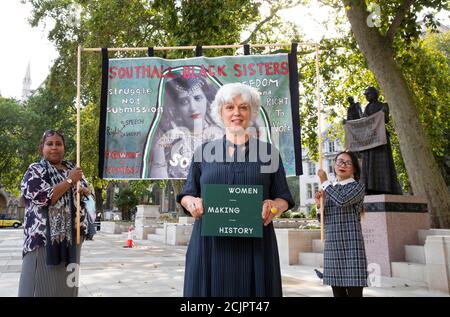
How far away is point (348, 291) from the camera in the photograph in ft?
13.5

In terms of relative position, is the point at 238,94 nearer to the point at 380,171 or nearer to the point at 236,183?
the point at 236,183

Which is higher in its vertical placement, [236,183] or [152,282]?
[236,183]

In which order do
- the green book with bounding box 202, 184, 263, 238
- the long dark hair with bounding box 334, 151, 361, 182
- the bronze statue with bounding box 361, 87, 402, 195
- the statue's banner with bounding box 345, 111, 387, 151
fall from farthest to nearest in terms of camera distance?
the statue's banner with bounding box 345, 111, 387, 151
the bronze statue with bounding box 361, 87, 402, 195
the long dark hair with bounding box 334, 151, 361, 182
the green book with bounding box 202, 184, 263, 238

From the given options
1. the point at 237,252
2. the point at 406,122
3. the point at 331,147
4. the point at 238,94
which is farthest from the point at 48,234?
the point at 331,147

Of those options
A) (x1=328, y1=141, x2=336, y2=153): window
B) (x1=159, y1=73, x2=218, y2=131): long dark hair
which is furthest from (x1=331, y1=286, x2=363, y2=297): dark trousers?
(x1=328, y1=141, x2=336, y2=153): window

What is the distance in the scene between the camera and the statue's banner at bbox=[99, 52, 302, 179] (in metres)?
4.02

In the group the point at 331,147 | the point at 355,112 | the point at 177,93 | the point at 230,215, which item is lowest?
the point at 230,215

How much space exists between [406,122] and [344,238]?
813 centimetres

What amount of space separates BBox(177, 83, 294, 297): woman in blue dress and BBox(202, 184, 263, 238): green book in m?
0.07

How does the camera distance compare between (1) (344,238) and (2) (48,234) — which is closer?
(2) (48,234)

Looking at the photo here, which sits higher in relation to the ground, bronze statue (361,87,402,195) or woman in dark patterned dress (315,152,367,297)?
bronze statue (361,87,402,195)

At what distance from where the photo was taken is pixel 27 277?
11.4 feet

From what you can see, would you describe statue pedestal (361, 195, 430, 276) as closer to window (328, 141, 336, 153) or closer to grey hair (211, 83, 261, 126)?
grey hair (211, 83, 261, 126)

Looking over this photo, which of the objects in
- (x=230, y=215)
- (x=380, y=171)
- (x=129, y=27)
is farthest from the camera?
(x=129, y=27)
